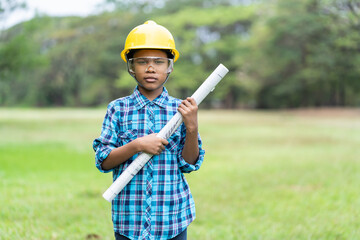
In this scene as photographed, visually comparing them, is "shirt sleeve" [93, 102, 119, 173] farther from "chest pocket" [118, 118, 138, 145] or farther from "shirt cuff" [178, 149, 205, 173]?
"shirt cuff" [178, 149, 205, 173]

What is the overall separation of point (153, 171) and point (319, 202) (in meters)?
4.22

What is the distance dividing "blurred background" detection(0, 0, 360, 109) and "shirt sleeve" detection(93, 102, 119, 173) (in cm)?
2156

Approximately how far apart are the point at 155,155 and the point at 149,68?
1.50 feet

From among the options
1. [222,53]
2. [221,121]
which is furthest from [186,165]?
[222,53]

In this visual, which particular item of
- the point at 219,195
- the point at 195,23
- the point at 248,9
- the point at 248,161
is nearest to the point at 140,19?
the point at 195,23

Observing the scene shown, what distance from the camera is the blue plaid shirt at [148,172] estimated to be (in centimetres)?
230

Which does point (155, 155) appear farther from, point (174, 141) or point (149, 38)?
point (149, 38)

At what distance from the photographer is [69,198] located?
5965mm

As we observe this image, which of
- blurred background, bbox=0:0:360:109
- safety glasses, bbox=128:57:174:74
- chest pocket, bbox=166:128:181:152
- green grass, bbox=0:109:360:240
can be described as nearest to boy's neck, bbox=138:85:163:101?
safety glasses, bbox=128:57:174:74

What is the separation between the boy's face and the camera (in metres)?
2.34

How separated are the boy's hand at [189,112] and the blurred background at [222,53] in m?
21.8

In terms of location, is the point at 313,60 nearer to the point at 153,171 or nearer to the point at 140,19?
the point at 140,19

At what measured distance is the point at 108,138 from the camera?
2.32 m

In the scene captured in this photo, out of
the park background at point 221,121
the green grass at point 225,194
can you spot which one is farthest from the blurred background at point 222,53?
the green grass at point 225,194
